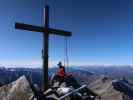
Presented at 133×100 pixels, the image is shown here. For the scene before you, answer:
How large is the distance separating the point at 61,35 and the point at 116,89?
15538cm

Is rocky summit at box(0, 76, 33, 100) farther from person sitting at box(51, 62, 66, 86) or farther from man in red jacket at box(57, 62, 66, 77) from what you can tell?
man in red jacket at box(57, 62, 66, 77)

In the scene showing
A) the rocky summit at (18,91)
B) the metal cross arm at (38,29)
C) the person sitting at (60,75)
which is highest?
the metal cross arm at (38,29)

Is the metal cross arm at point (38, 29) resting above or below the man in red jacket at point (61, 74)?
above

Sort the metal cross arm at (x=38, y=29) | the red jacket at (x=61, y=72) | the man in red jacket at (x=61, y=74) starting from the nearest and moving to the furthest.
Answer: the metal cross arm at (x=38, y=29) → the man in red jacket at (x=61, y=74) → the red jacket at (x=61, y=72)

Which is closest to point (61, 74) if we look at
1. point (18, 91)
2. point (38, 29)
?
point (18, 91)

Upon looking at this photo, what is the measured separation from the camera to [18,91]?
19.5 meters

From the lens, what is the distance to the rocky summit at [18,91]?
18.6 metres

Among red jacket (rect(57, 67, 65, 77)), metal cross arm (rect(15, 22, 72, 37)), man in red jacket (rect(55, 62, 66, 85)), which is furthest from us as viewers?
red jacket (rect(57, 67, 65, 77))

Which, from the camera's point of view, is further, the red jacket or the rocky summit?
the red jacket

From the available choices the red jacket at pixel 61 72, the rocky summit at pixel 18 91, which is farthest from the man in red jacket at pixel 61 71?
the rocky summit at pixel 18 91

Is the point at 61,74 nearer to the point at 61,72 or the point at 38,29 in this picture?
the point at 61,72

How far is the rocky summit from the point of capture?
18594mm

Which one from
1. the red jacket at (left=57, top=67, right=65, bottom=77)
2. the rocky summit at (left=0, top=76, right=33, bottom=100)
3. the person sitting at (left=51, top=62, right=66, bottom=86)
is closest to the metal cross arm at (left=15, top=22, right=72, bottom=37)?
the person sitting at (left=51, top=62, right=66, bottom=86)

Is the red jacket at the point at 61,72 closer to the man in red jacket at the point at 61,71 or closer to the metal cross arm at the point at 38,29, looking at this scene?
the man in red jacket at the point at 61,71
